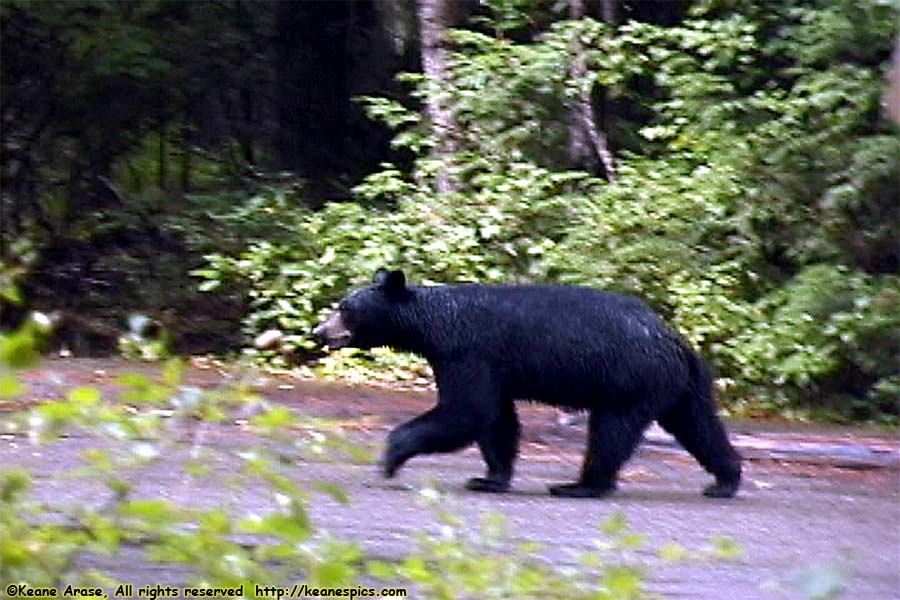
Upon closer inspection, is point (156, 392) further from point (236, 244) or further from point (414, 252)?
point (236, 244)

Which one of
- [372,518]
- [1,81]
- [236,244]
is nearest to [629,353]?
[372,518]

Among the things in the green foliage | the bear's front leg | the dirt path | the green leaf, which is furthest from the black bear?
the green foliage

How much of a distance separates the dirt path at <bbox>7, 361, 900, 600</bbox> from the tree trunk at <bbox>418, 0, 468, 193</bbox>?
450 centimetres

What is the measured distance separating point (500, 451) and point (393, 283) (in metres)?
0.92

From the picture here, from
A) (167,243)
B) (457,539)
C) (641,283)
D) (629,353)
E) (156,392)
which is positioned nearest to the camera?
(156,392)

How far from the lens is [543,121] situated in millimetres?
16031

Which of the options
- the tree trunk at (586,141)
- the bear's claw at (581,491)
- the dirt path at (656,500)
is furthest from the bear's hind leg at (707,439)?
the tree trunk at (586,141)

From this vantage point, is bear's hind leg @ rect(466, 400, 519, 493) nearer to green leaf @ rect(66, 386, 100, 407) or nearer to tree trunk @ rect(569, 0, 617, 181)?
green leaf @ rect(66, 386, 100, 407)

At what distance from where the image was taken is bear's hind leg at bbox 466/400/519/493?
8.53 metres

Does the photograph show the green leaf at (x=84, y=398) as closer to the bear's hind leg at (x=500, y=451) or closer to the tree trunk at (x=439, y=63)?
the bear's hind leg at (x=500, y=451)

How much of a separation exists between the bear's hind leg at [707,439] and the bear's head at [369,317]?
134 centimetres

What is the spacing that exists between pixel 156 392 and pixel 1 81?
15.4 meters

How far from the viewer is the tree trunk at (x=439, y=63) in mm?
15875

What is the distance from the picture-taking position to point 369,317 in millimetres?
8648
